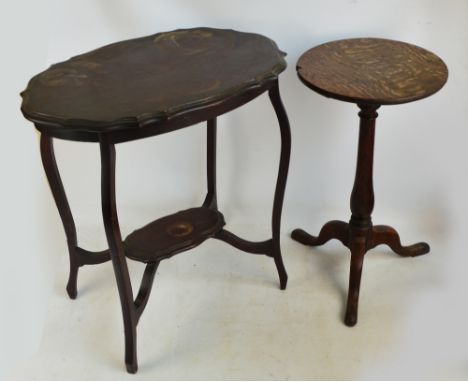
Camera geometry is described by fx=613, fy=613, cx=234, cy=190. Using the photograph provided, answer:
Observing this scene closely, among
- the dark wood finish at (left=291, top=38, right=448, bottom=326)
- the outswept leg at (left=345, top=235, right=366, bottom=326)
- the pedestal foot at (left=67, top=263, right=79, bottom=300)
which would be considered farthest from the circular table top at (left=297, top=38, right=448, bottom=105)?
the pedestal foot at (left=67, top=263, right=79, bottom=300)

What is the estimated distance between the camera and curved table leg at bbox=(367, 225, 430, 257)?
252 cm

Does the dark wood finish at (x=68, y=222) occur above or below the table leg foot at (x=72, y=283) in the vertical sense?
above

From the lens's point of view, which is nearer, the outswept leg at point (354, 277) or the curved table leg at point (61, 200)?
the curved table leg at point (61, 200)

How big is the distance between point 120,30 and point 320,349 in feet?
4.87

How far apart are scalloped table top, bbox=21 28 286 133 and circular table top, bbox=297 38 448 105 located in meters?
0.17

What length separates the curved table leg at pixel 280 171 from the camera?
6.98 ft

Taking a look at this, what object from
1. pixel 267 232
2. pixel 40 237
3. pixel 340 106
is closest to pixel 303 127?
pixel 340 106

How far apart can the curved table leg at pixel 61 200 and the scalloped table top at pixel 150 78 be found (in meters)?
0.22

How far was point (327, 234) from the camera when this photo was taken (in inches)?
104

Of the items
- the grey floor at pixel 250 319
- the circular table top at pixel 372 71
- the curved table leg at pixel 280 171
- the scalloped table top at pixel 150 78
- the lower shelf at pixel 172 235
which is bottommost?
the grey floor at pixel 250 319

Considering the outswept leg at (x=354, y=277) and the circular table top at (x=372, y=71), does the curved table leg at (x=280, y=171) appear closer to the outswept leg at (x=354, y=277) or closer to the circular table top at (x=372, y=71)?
the circular table top at (x=372, y=71)

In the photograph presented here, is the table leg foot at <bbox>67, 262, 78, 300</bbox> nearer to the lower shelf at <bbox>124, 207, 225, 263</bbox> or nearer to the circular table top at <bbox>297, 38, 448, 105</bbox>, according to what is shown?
the lower shelf at <bbox>124, 207, 225, 263</bbox>

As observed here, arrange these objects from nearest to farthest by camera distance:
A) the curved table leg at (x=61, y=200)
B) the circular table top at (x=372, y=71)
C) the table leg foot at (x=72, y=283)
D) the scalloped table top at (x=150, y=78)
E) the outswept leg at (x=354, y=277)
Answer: the scalloped table top at (x=150, y=78) → the circular table top at (x=372, y=71) → the curved table leg at (x=61, y=200) → the outswept leg at (x=354, y=277) → the table leg foot at (x=72, y=283)

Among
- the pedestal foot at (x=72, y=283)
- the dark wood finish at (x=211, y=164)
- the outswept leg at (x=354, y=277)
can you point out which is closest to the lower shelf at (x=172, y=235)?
the dark wood finish at (x=211, y=164)
